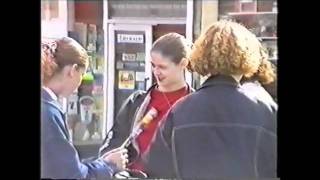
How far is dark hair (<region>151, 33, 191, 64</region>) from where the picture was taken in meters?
4.70

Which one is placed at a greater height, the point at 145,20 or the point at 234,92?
the point at 145,20

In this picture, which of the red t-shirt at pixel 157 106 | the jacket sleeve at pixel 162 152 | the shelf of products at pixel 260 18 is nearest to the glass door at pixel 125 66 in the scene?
the red t-shirt at pixel 157 106

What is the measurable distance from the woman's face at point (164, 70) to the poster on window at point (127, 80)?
6.1 inches

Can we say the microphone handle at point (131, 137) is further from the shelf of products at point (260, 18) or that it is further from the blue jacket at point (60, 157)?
the shelf of products at point (260, 18)

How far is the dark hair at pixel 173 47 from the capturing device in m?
4.70

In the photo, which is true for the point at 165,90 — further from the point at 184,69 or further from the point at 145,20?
the point at 145,20

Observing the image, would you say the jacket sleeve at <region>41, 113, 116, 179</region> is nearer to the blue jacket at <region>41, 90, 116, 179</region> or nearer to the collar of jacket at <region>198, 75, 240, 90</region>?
the blue jacket at <region>41, 90, 116, 179</region>

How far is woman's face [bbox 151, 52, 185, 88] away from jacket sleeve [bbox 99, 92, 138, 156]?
20 cm

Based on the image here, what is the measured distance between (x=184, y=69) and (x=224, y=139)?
1.82ft

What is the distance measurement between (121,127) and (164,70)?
496 millimetres

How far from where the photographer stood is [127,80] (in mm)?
4754
